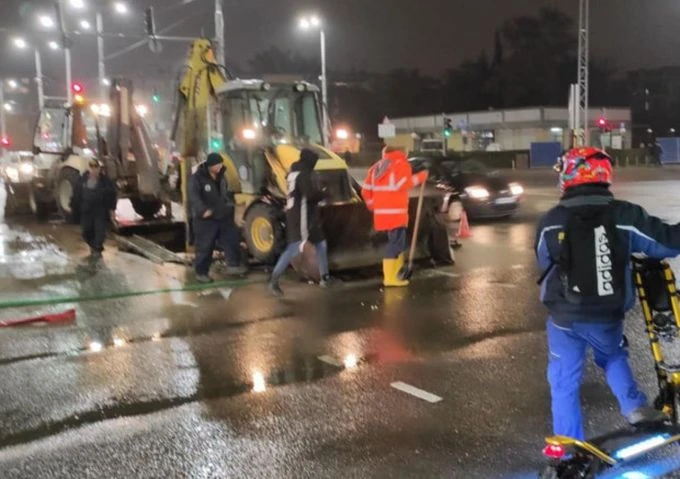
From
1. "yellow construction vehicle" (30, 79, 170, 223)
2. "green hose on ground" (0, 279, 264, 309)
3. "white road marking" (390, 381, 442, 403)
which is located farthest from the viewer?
"yellow construction vehicle" (30, 79, 170, 223)

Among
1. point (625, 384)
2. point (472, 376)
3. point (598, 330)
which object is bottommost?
point (472, 376)

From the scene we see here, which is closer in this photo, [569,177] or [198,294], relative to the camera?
[569,177]

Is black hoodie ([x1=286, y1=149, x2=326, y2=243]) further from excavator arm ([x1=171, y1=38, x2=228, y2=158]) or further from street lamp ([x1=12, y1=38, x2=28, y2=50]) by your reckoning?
street lamp ([x1=12, y1=38, x2=28, y2=50])

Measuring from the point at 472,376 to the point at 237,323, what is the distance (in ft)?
9.92

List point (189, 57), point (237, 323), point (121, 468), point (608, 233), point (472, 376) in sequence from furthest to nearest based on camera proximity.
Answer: point (189, 57) → point (237, 323) → point (472, 376) → point (121, 468) → point (608, 233)

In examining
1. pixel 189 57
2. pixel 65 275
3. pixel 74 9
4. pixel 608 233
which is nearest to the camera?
pixel 608 233

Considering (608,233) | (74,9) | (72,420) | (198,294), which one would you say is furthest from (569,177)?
(74,9)

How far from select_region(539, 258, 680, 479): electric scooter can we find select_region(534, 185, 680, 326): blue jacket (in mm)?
122

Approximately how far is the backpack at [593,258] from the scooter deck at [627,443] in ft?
2.42

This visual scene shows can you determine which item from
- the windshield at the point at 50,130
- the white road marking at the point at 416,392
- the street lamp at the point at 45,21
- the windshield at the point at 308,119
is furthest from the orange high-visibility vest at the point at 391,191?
the street lamp at the point at 45,21

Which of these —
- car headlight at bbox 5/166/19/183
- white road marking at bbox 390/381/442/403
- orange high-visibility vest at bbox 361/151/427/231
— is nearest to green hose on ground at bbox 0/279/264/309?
orange high-visibility vest at bbox 361/151/427/231

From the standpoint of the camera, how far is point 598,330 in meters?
4.10

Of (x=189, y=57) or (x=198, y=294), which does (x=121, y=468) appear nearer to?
(x=198, y=294)

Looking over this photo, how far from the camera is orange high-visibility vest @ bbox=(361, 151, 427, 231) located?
33.1ft
